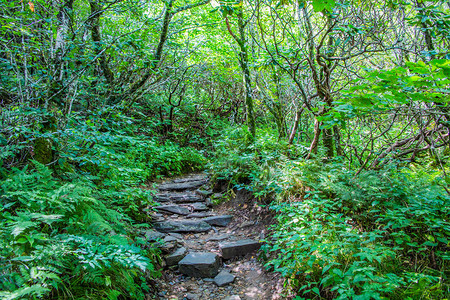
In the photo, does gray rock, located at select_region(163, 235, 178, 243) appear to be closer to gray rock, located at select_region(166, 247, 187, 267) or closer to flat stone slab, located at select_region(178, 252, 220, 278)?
gray rock, located at select_region(166, 247, 187, 267)

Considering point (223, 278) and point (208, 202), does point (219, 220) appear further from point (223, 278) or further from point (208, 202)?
point (223, 278)

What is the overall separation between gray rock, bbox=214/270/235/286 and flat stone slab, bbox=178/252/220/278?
96 millimetres

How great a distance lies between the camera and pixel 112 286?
2.55 m

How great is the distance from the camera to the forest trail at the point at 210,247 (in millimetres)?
3508

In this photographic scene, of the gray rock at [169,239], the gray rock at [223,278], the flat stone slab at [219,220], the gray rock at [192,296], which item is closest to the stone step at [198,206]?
the flat stone slab at [219,220]

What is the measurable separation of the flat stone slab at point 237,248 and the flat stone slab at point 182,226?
0.90 metres

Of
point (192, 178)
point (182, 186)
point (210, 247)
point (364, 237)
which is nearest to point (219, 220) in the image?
point (210, 247)

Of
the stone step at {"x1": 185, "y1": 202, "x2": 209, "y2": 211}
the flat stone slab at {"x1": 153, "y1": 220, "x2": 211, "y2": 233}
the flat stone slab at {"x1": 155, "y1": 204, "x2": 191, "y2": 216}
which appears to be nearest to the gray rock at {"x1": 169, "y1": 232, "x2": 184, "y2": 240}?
the flat stone slab at {"x1": 153, "y1": 220, "x2": 211, "y2": 233}

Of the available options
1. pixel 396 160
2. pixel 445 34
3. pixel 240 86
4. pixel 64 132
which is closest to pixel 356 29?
pixel 445 34

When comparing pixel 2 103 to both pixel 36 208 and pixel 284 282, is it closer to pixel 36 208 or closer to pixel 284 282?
pixel 36 208

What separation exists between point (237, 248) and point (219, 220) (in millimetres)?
1253

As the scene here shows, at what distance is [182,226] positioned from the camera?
203 inches

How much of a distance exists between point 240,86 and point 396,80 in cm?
958

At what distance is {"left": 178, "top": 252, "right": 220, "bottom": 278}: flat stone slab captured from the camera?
382cm
